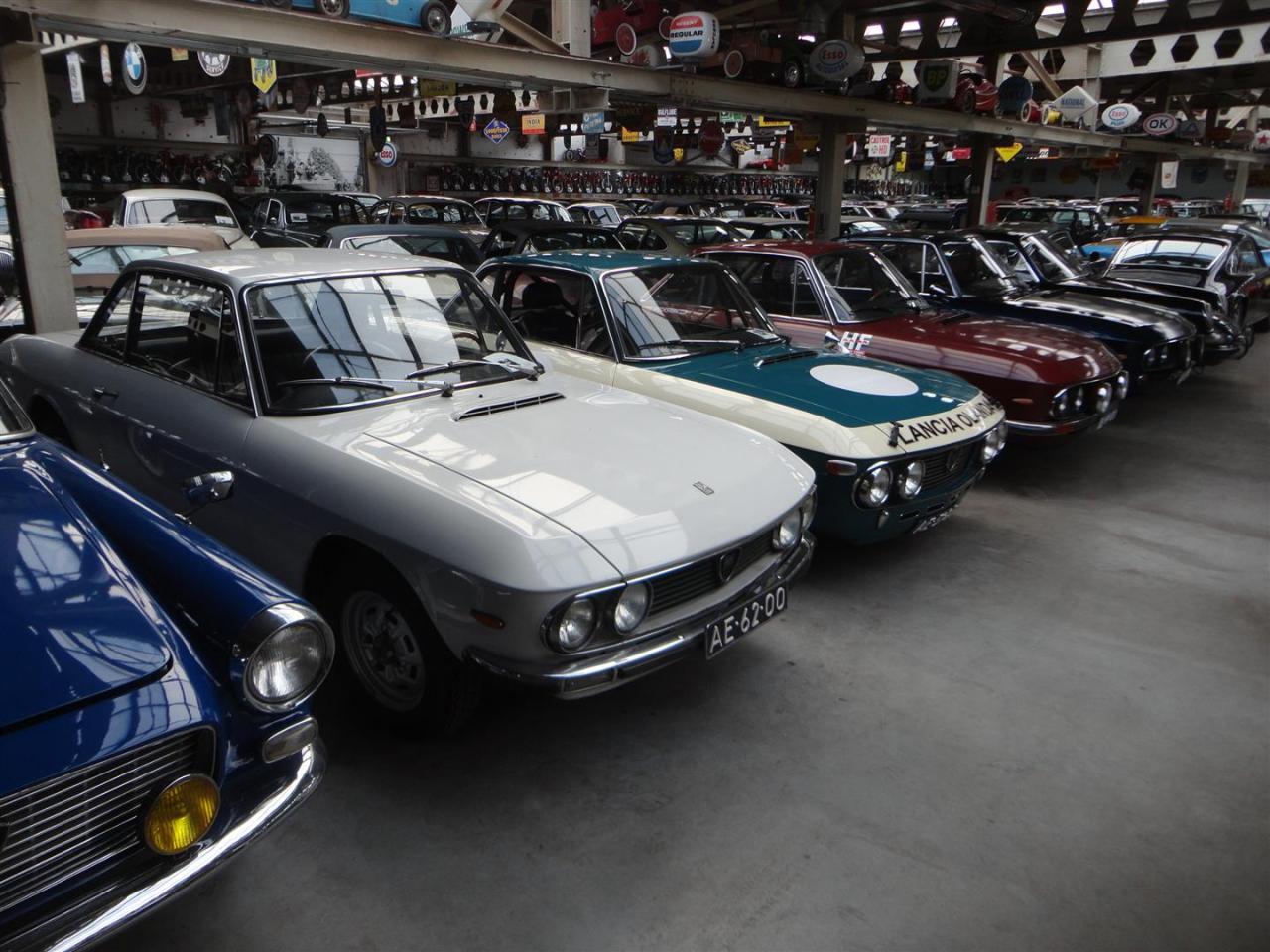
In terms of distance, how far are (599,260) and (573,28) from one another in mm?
5121

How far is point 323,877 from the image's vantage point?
2.50 meters

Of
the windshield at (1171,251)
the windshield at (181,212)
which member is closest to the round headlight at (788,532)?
the windshield at (1171,251)

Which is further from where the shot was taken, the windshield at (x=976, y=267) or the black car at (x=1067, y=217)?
the black car at (x=1067, y=217)

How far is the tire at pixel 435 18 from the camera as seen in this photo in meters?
7.31

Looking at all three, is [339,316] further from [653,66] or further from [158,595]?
[653,66]

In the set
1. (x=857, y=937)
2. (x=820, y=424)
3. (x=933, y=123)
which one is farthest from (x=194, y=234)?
(x=933, y=123)

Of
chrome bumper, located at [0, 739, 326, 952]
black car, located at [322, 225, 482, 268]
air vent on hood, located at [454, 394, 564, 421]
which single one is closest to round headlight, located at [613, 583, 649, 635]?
chrome bumper, located at [0, 739, 326, 952]

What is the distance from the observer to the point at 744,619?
10.0 feet

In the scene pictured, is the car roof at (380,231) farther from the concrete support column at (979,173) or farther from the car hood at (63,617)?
the concrete support column at (979,173)

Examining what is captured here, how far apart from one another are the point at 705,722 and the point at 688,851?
70 centimetres

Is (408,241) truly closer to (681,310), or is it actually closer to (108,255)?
(108,255)

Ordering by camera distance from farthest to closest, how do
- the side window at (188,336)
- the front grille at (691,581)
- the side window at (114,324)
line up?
1. the side window at (114,324)
2. the side window at (188,336)
3. the front grille at (691,581)

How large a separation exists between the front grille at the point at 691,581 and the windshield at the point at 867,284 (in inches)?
144

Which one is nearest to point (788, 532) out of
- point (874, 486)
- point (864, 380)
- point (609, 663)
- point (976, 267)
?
point (874, 486)
